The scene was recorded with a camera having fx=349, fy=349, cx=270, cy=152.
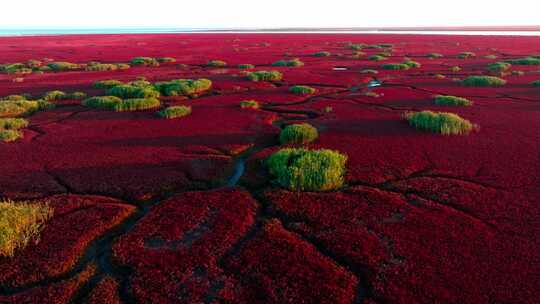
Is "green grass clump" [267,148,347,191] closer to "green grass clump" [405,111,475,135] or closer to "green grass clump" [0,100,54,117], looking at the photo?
"green grass clump" [405,111,475,135]

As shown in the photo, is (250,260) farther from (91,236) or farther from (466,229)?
(466,229)

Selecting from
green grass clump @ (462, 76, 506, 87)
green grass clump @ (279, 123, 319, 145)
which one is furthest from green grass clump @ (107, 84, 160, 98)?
green grass clump @ (462, 76, 506, 87)

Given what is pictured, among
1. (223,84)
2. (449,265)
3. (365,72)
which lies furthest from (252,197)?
(365,72)

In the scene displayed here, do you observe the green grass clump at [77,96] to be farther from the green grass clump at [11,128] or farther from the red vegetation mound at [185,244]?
the red vegetation mound at [185,244]

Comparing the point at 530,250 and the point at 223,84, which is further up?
the point at 223,84

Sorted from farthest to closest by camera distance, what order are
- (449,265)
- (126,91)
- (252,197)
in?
(126,91) → (252,197) → (449,265)

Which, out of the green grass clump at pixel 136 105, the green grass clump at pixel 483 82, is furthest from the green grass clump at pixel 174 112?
the green grass clump at pixel 483 82

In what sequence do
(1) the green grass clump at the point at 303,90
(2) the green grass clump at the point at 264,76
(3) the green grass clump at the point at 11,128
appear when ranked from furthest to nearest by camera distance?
(2) the green grass clump at the point at 264,76
(1) the green grass clump at the point at 303,90
(3) the green grass clump at the point at 11,128
